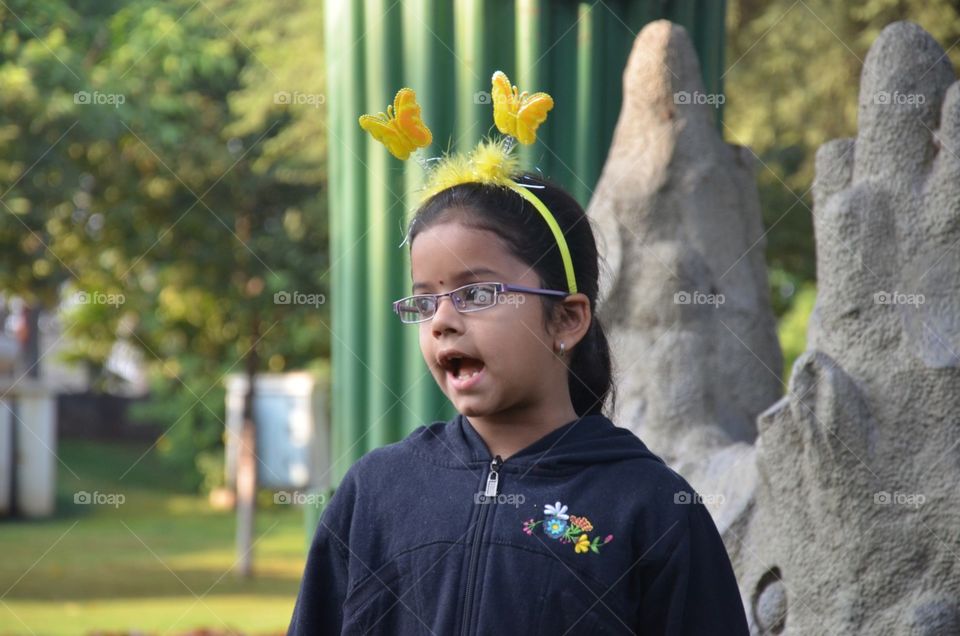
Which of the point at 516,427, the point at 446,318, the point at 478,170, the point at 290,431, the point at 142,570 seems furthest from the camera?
the point at 290,431

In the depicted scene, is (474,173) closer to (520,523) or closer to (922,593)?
(520,523)

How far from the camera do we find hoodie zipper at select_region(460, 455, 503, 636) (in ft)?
7.07

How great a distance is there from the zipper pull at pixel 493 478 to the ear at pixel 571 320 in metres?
0.24

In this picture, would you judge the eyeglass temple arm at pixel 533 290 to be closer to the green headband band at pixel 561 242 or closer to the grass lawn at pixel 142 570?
the green headband band at pixel 561 242

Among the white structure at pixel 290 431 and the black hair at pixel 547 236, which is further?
the white structure at pixel 290 431

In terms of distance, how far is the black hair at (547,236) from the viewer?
89.8 inches

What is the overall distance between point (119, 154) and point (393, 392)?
6269 mm

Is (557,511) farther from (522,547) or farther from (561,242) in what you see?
(561,242)

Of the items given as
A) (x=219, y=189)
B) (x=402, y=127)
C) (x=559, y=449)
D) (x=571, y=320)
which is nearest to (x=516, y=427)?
(x=559, y=449)

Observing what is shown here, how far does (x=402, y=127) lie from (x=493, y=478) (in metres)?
0.76

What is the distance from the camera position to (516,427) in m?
2.30

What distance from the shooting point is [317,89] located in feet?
37.7

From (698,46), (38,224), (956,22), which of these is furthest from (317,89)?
(698,46)

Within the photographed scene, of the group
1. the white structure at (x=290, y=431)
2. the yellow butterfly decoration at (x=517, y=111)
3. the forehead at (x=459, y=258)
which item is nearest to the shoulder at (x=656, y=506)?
the forehead at (x=459, y=258)
